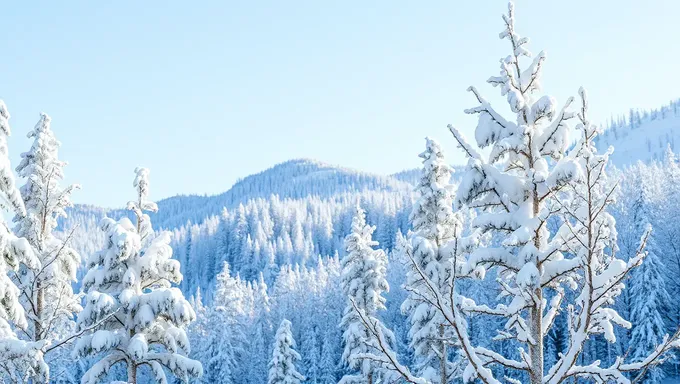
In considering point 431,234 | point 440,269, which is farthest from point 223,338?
point 440,269

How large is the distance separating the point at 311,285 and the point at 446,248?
2516 inches

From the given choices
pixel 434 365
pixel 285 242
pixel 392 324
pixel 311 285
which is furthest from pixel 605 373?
pixel 285 242

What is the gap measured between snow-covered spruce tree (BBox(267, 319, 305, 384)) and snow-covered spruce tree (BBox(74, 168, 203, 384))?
75.6ft

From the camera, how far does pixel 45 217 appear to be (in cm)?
1886

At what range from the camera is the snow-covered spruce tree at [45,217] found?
1822 cm

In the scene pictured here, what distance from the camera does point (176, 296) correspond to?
1638 cm

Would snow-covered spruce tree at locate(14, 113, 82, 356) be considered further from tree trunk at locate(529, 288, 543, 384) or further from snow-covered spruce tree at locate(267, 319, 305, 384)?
snow-covered spruce tree at locate(267, 319, 305, 384)

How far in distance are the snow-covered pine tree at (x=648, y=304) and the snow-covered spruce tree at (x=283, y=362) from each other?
24.6 m

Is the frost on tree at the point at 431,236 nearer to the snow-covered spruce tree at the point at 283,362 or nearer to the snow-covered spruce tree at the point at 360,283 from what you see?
the snow-covered spruce tree at the point at 360,283

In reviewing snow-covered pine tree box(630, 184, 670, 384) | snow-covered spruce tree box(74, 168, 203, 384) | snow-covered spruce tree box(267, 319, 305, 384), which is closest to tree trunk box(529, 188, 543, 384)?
snow-covered spruce tree box(74, 168, 203, 384)

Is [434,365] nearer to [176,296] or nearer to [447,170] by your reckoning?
[447,170]

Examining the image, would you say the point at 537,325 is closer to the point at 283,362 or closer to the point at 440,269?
the point at 440,269

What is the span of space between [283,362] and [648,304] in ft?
90.3

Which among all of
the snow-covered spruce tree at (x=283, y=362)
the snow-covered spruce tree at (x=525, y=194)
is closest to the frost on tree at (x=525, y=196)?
the snow-covered spruce tree at (x=525, y=194)
